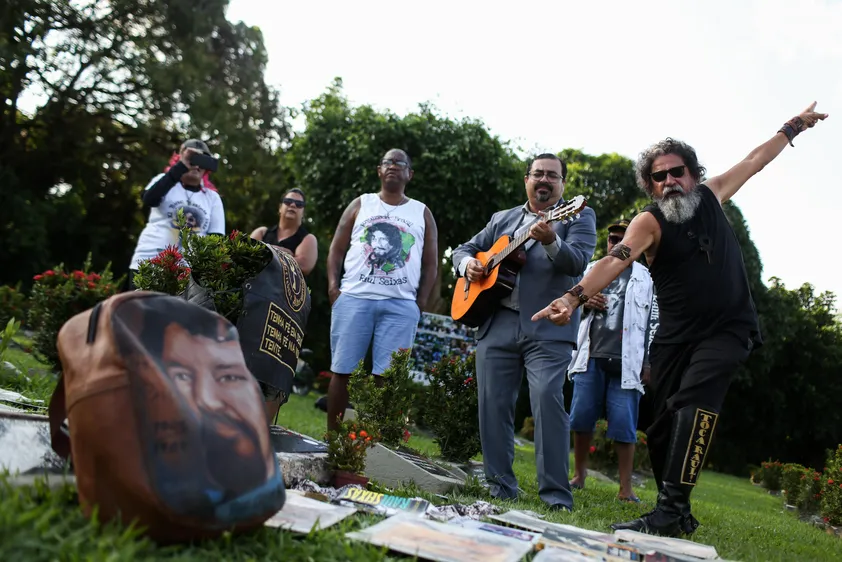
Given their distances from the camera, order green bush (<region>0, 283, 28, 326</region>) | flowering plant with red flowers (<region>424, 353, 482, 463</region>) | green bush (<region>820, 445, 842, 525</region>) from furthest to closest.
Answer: green bush (<region>0, 283, 28, 326</region>), green bush (<region>820, 445, 842, 525</region>), flowering plant with red flowers (<region>424, 353, 482, 463</region>)

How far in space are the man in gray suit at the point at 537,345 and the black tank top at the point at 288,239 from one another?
174 centimetres

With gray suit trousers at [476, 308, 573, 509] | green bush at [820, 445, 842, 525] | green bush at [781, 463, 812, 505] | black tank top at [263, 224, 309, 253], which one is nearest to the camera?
gray suit trousers at [476, 308, 573, 509]

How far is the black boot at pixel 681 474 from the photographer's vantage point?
382cm

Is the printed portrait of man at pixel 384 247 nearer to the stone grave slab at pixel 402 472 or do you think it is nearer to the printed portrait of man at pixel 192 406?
the stone grave slab at pixel 402 472

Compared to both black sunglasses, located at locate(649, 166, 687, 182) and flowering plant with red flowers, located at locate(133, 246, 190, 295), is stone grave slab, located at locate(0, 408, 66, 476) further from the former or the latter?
black sunglasses, located at locate(649, 166, 687, 182)

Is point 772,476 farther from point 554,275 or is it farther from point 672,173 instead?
point 672,173

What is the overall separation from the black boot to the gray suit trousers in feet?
2.55

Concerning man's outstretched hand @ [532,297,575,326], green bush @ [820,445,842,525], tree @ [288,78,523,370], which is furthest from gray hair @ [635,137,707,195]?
tree @ [288,78,523,370]

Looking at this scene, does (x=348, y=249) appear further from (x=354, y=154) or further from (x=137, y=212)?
(x=137, y=212)

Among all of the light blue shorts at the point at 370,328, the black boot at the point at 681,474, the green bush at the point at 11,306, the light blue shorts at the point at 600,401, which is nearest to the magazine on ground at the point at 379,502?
the black boot at the point at 681,474

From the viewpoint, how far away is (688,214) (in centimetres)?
410

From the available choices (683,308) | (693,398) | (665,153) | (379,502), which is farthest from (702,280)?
(379,502)

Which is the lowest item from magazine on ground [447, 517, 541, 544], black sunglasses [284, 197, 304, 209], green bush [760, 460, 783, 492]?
green bush [760, 460, 783, 492]

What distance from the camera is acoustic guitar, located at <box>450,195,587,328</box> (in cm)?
494
